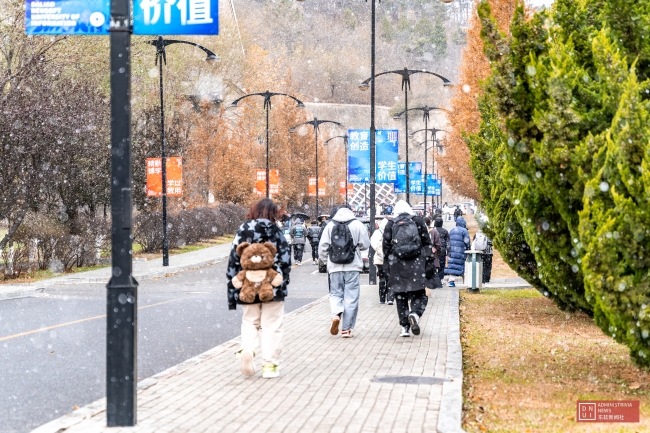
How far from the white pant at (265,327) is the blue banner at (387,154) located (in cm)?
2913

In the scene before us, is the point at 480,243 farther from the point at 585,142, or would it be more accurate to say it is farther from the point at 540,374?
the point at 585,142

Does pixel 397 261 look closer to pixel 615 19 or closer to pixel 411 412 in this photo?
pixel 615 19

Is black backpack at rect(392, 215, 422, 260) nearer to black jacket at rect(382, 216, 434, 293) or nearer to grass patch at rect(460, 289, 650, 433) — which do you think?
black jacket at rect(382, 216, 434, 293)

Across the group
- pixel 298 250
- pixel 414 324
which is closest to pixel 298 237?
pixel 298 250

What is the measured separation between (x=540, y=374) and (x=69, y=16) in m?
5.72

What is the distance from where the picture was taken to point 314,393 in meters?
8.50

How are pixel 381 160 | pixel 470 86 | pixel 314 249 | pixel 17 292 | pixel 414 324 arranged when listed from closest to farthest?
pixel 414 324 < pixel 17 292 < pixel 314 249 < pixel 381 160 < pixel 470 86

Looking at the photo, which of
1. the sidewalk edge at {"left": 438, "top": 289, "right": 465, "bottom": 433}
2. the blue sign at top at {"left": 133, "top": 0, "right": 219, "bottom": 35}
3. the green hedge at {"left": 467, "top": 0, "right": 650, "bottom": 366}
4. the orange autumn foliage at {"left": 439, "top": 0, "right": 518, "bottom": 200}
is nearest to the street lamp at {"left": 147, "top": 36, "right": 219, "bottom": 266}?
the orange autumn foliage at {"left": 439, "top": 0, "right": 518, "bottom": 200}

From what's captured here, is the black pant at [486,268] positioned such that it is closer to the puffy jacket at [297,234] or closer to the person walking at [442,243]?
the person walking at [442,243]

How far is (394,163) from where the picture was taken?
39.3 metres

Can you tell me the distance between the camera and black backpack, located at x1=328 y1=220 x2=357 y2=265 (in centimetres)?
1315

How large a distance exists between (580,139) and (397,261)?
4.23 m

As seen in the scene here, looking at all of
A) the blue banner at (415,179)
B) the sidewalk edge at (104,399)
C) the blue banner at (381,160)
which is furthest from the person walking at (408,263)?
the blue banner at (415,179)

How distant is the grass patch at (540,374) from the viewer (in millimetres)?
7492
